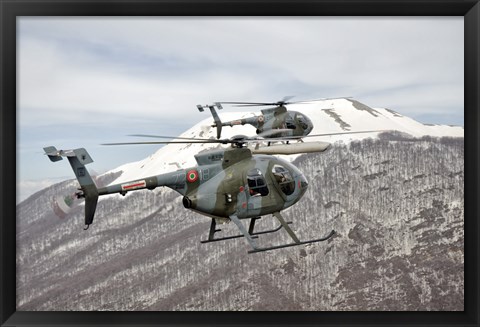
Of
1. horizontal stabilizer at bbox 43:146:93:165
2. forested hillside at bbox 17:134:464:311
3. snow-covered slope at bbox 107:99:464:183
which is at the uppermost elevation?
snow-covered slope at bbox 107:99:464:183

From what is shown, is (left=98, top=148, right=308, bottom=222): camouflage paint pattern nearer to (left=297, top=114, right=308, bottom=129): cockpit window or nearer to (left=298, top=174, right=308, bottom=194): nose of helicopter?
(left=298, top=174, right=308, bottom=194): nose of helicopter

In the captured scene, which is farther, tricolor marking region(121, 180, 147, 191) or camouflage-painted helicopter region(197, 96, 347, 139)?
camouflage-painted helicopter region(197, 96, 347, 139)

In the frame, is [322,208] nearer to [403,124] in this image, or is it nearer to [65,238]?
[403,124]

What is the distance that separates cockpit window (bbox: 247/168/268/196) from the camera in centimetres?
897

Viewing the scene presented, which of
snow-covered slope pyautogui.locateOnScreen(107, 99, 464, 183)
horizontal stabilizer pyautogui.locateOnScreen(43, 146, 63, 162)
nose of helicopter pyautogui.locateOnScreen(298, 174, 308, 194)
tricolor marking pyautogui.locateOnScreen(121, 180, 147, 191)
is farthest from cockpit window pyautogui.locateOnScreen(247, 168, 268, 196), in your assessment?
snow-covered slope pyautogui.locateOnScreen(107, 99, 464, 183)

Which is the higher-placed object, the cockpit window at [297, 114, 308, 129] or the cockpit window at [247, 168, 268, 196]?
the cockpit window at [297, 114, 308, 129]

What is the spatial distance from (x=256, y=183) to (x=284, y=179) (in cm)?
59

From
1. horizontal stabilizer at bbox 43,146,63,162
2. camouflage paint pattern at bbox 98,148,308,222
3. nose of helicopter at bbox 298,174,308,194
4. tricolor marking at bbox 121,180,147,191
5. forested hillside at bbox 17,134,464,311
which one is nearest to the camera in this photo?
horizontal stabilizer at bbox 43,146,63,162

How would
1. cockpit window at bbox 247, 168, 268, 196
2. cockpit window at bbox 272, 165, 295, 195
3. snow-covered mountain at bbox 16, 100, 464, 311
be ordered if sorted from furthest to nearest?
snow-covered mountain at bbox 16, 100, 464, 311 → cockpit window at bbox 272, 165, 295, 195 → cockpit window at bbox 247, 168, 268, 196

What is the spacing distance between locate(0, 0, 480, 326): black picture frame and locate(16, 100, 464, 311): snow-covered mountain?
42.8m

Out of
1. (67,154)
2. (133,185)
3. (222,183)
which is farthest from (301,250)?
(67,154)

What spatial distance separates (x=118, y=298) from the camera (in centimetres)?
6072

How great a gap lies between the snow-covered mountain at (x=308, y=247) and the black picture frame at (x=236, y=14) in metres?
42.8

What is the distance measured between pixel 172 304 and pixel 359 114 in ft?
102
